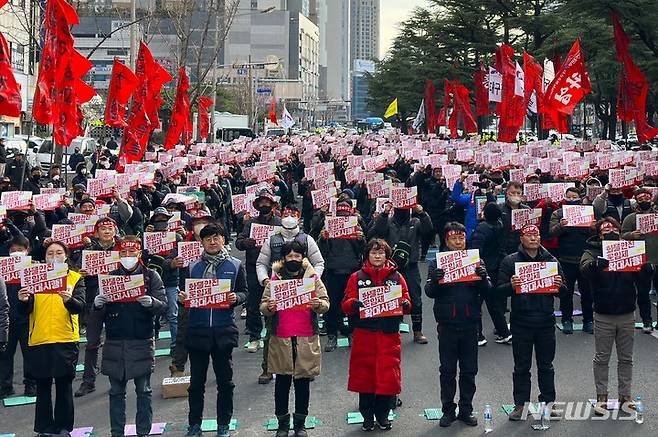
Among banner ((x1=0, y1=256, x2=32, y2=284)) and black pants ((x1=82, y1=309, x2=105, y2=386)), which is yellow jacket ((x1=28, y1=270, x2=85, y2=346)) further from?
black pants ((x1=82, y1=309, x2=105, y2=386))

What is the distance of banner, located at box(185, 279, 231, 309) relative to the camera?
308 inches

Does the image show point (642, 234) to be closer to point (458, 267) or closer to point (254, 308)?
point (458, 267)

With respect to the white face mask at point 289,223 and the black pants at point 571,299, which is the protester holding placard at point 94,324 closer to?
the white face mask at point 289,223

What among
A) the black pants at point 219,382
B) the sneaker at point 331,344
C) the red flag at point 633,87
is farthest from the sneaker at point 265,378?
the red flag at point 633,87

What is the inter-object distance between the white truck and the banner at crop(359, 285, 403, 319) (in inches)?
1996

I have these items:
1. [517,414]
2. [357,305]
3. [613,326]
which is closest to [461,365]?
[517,414]

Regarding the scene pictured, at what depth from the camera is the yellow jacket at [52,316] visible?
7.70 m

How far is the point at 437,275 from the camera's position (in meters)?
8.17

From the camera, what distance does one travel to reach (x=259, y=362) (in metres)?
10.5

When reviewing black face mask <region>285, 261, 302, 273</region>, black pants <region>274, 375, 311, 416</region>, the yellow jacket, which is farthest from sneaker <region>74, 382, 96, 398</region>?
black face mask <region>285, 261, 302, 273</region>

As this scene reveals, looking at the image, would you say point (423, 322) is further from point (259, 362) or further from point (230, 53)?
point (230, 53)

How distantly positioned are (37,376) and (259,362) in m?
3.25

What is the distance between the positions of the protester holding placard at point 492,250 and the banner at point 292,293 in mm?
3733

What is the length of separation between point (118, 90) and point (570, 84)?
9.56 m
